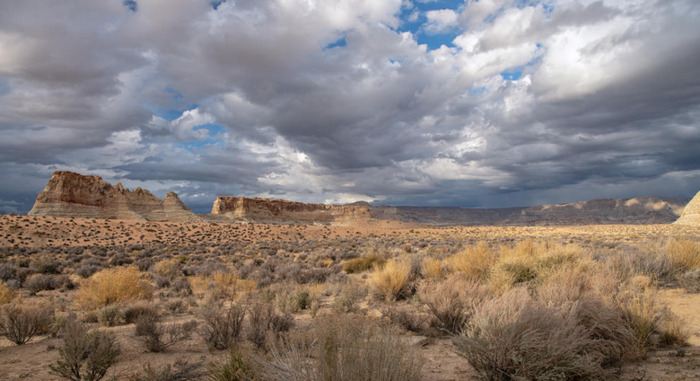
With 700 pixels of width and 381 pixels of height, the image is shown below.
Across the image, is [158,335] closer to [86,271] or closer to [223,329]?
[223,329]

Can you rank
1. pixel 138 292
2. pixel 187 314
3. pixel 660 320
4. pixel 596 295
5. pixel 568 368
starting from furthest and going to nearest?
pixel 138 292 → pixel 187 314 → pixel 596 295 → pixel 660 320 → pixel 568 368

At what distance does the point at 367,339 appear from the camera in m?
2.98

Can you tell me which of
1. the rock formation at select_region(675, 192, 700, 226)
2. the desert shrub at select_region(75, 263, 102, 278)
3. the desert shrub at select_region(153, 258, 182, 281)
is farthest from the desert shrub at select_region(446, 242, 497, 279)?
the rock formation at select_region(675, 192, 700, 226)

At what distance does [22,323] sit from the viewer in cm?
623

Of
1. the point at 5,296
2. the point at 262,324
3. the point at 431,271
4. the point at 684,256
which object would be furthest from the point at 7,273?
the point at 684,256

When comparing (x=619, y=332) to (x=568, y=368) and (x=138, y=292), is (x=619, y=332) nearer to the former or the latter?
(x=568, y=368)

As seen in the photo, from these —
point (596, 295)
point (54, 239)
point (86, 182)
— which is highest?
point (86, 182)

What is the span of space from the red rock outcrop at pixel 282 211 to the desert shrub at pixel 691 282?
95.2 meters

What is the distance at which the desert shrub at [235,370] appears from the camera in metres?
3.83

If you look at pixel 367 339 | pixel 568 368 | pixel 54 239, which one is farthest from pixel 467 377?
pixel 54 239

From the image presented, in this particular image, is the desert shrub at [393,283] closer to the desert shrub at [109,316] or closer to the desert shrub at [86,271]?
the desert shrub at [109,316]

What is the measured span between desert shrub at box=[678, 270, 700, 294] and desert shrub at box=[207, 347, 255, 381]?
10748 millimetres

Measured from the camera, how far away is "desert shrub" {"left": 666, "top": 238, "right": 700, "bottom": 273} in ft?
33.0

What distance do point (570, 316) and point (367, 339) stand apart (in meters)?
2.88
